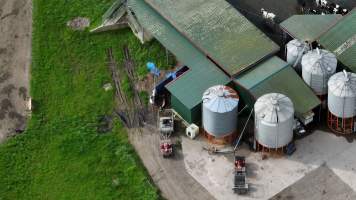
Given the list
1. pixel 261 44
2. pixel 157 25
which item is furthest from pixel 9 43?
pixel 261 44

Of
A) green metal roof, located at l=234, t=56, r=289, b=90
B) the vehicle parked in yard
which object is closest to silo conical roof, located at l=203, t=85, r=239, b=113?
green metal roof, located at l=234, t=56, r=289, b=90

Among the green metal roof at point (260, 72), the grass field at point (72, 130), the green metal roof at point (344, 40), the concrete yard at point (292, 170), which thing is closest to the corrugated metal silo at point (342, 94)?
the concrete yard at point (292, 170)

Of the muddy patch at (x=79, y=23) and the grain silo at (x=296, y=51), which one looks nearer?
the grain silo at (x=296, y=51)

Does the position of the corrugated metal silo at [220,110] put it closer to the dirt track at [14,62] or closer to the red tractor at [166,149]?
the red tractor at [166,149]

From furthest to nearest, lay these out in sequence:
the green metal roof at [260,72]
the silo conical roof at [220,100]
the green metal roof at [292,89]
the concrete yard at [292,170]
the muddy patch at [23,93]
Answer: the muddy patch at [23,93], the green metal roof at [260,72], the green metal roof at [292,89], the silo conical roof at [220,100], the concrete yard at [292,170]

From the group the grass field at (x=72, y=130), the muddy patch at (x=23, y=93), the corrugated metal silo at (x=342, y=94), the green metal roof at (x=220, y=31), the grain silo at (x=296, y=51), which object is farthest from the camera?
the muddy patch at (x=23, y=93)

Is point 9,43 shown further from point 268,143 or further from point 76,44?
point 268,143

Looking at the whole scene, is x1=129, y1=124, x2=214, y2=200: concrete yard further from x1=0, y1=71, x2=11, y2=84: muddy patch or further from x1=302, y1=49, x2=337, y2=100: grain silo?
x1=0, y1=71, x2=11, y2=84: muddy patch
